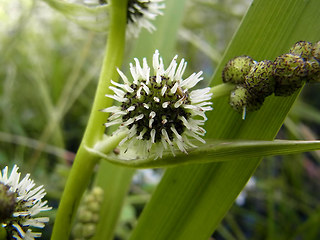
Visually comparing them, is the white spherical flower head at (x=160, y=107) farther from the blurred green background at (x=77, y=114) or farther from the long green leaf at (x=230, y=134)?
the blurred green background at (x=77, y=114)

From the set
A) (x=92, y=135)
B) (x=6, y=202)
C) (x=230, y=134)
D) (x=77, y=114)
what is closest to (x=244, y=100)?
(x=230, y=134)

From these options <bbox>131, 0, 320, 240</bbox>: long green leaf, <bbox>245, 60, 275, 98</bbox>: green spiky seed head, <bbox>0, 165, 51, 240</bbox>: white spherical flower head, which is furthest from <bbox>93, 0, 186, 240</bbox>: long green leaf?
<bbox>245, 60, 275, 98</bbox>: green spiky seed head

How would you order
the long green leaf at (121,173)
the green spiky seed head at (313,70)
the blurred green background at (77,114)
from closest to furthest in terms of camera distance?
1. the green spiky seed head at (313,70)
2. the long green leaf at (121,173)
3. the blurred green background at (77,114)

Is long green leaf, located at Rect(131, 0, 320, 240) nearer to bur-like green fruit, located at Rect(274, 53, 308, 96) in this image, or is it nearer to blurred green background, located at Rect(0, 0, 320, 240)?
bur-like green fruit, located at Rect(274, 53, 308, 96)

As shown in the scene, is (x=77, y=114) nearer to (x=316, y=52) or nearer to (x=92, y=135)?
(x=92, y=135)

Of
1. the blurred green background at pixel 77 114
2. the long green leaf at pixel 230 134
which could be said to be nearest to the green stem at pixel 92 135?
the long green leaf at pixel 230 134

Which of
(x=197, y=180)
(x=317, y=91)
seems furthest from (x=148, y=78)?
(x=317, y=91)
